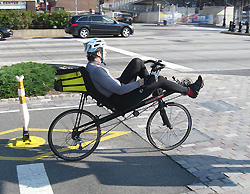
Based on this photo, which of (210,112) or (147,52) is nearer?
(210,112)

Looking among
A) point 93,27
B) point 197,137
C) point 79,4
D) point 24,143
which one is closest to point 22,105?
point 24,143

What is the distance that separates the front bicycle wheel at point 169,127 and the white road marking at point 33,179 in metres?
1.70

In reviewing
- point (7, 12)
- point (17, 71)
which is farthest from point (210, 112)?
point (7, 12)

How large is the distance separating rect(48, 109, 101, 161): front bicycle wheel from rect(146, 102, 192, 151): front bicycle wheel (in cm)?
87

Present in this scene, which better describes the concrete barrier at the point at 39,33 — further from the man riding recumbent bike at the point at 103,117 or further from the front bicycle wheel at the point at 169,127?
the front bicycle wheel at the point at 169,127

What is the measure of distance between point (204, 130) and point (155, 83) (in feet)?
6.24

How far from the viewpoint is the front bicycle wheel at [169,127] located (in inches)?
212

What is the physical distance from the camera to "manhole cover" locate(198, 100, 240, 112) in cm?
772

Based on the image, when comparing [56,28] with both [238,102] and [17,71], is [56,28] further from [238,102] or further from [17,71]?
[238,102]

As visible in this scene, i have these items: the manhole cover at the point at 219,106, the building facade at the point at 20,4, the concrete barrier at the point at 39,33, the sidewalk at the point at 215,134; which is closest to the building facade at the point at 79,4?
the building facade at the point at 20,4

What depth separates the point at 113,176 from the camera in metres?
4.66

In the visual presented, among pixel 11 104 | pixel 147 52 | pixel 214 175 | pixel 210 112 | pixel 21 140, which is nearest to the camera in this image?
pixel 214 175

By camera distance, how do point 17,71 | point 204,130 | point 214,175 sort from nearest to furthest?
point 214,175 < point 204,130 < point 17,71

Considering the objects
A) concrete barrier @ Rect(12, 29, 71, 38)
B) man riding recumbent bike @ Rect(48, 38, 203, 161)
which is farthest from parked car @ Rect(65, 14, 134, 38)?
man riding recumbent bike @ Rect(48, 38, 203, 161)
